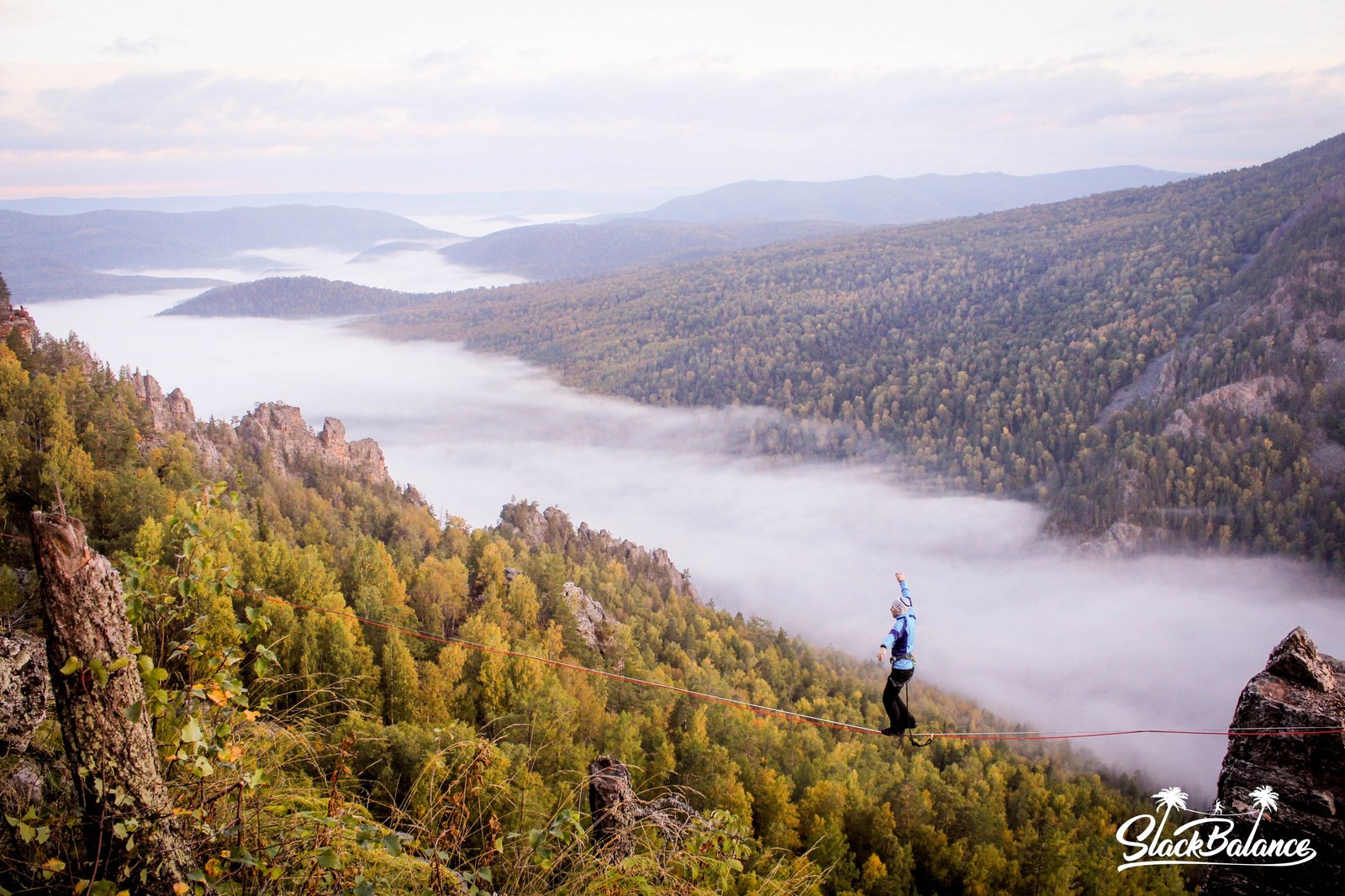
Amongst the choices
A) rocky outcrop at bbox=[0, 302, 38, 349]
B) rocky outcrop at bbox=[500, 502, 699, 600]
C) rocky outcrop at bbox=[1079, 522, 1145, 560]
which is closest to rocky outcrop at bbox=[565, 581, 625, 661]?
rocky outcrop at bbox=[500, 502, 699, 600]

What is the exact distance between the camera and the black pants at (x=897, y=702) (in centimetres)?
1231

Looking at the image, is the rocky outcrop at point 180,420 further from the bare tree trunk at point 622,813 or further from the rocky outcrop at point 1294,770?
the rocky outcrop at point 1294,770

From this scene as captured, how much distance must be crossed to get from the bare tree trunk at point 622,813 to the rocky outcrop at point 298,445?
67222 millimetres

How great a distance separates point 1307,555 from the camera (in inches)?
5945

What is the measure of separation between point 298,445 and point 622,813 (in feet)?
262

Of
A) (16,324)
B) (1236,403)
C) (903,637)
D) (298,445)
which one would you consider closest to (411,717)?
(903,637)

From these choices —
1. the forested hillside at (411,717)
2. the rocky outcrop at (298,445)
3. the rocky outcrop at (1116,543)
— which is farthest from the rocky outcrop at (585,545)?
the rocky outcrop at (1116,543)

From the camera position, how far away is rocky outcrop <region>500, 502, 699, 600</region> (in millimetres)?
91688

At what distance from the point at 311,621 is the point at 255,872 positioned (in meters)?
24.5

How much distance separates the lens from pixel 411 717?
94.4ft

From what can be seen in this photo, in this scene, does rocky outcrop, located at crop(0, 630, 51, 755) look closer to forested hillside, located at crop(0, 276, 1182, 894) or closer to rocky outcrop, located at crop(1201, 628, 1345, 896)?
forested hillside, located at crop(0, 276, 1182, 894)

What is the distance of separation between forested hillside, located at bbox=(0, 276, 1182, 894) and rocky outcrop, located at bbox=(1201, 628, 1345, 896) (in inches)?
211

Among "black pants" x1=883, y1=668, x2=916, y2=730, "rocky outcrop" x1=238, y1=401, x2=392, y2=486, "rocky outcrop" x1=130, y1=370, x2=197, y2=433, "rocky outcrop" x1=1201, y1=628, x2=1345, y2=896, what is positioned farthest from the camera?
"rocky outcrop" x1=238, y1=401, x2=392, y2=486

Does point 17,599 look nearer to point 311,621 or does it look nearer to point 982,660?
point 311,621
